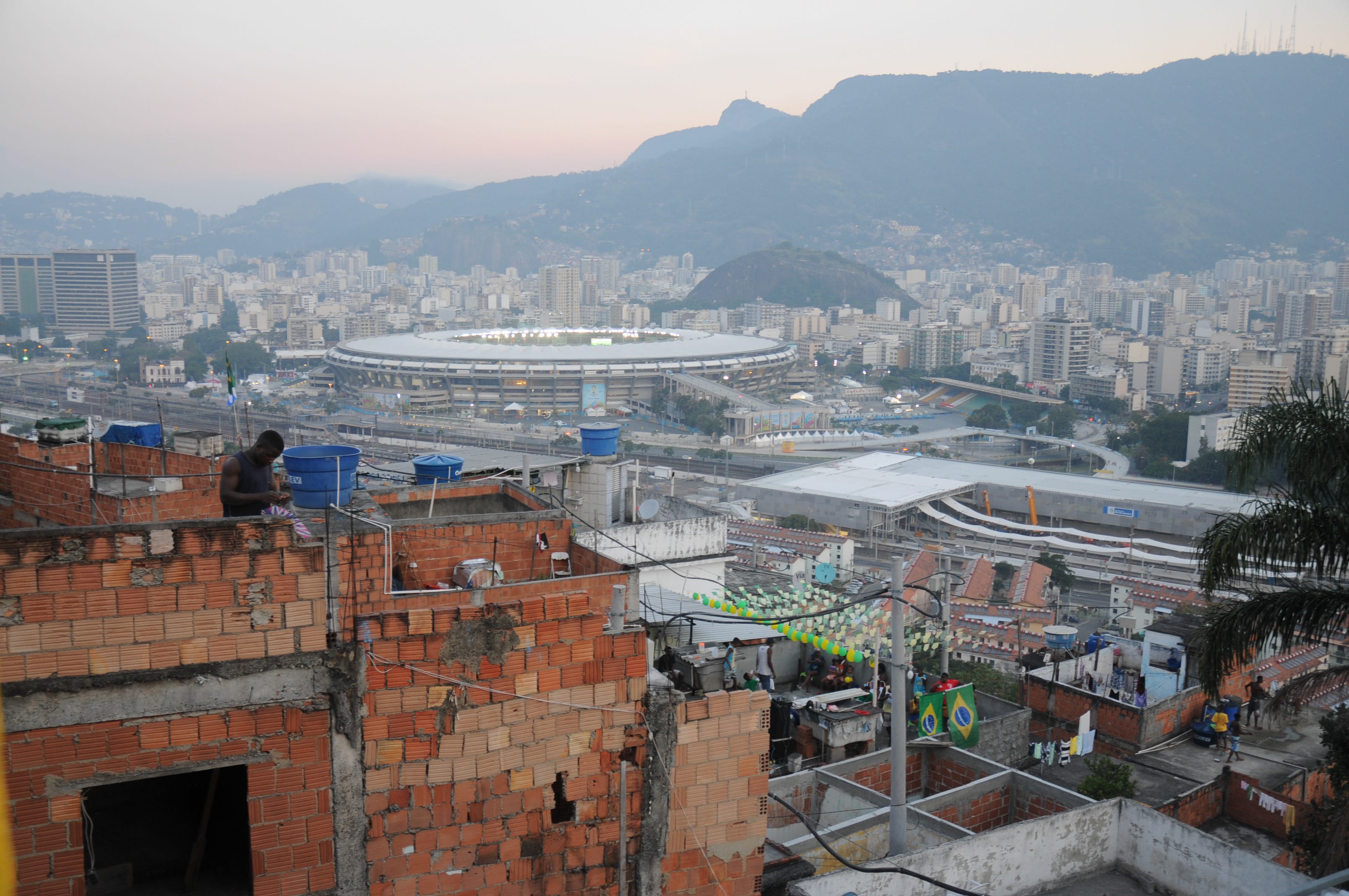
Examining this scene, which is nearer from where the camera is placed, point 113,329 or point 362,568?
point 362,568

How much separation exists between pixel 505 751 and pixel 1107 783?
5.50 meters

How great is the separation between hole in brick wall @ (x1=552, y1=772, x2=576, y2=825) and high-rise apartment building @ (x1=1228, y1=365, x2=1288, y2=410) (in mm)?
59391

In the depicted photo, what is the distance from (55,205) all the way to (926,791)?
6350 inches

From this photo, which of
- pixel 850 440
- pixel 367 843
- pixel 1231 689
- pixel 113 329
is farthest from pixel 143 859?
pixel 113 329

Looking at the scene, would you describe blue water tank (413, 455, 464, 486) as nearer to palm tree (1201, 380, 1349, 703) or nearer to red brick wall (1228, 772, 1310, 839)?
palm tree (1201, 380, 1349, 703)

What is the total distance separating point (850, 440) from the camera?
56.2 meters

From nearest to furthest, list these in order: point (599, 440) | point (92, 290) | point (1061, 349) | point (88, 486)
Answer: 1. point (88, 486)
2. point (599, 440)
3. point (1061, 349)
4. point (92, 290)

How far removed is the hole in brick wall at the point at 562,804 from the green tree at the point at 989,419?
204 feet

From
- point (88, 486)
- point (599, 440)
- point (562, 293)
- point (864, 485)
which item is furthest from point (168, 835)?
point (562, 293)

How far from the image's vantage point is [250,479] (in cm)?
457

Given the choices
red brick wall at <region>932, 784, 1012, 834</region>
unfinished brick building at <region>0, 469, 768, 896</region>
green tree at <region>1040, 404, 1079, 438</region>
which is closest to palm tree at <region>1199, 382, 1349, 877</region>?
red brick wall at <region>932, 784, 1012, 834</region>

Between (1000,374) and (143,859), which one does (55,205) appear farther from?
(143,859)

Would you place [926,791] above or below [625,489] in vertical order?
below

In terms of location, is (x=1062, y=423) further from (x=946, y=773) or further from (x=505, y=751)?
(x=505, y=751)
